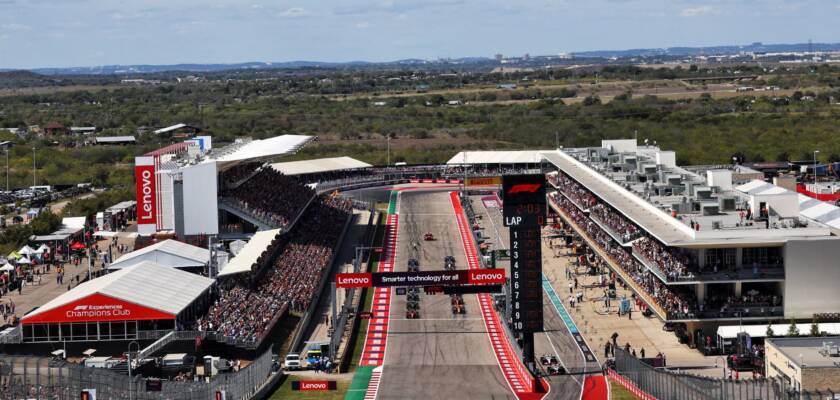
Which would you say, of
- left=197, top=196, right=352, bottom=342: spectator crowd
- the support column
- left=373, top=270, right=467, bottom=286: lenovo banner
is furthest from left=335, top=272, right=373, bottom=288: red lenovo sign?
the support column

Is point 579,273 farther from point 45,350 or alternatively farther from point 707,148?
point 707,148

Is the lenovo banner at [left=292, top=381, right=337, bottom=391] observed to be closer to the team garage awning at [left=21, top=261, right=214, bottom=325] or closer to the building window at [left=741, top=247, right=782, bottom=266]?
the team garage awning at [left=21, top=261, right=214, bottom=325]

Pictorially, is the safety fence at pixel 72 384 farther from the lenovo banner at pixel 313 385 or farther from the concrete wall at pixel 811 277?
the concrete wall at pixel 811 277

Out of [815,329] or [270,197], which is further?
[270,197]

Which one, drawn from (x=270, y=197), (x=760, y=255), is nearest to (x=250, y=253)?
(x=270, y=197)

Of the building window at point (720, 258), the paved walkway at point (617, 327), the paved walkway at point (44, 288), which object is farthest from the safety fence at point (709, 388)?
the paved walkway at point (44, 288)

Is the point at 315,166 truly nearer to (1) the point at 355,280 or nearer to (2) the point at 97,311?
(1) the point at 355,280

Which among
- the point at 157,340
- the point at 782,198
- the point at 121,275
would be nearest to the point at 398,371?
the point at 157,340
